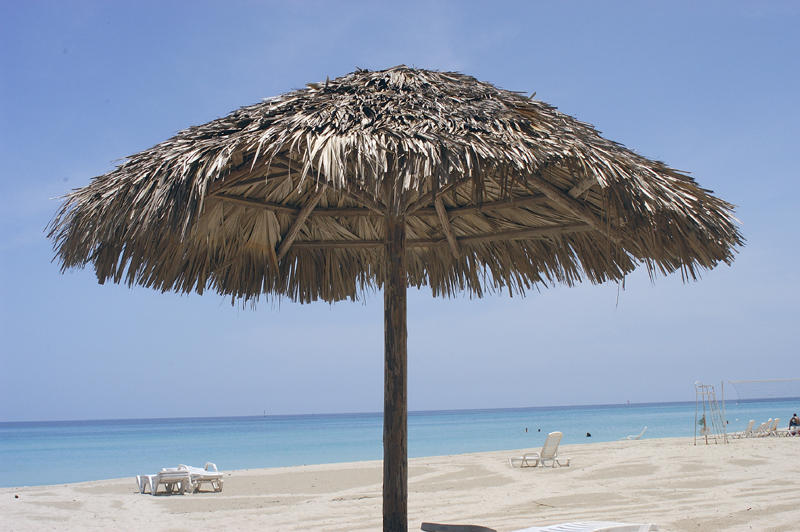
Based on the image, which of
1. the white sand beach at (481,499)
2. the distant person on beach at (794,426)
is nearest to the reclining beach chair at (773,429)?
the distant person on beach at (794,426)

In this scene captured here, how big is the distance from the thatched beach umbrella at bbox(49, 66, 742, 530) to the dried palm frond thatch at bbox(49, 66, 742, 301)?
0.01 metres

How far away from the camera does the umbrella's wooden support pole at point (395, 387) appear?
3684mm

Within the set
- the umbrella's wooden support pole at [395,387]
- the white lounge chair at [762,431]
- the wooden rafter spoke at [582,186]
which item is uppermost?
the wooden rafter spoke at [582,186]

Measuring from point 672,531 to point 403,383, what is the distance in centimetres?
323

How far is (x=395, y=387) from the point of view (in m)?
3.80

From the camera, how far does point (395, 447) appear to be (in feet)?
12.2

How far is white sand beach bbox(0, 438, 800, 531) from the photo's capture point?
21.6 ft

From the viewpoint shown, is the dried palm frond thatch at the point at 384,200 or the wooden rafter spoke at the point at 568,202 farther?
the wooden rafter spoke at the point at 568,202

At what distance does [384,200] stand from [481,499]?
573 cm

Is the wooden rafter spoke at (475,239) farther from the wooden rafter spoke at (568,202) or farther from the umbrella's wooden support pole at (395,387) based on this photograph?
the umbrella's wooden support pole at (395,387)

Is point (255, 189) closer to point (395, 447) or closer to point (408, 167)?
point (408, 167)

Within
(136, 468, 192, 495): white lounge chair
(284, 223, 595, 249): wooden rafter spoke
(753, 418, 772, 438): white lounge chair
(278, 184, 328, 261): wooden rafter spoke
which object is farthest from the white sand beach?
(753, 418, 772, 438): white lounge chair

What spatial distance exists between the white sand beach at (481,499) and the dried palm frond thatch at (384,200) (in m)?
2.88

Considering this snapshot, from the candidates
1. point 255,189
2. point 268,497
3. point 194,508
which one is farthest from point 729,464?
point 255,189
